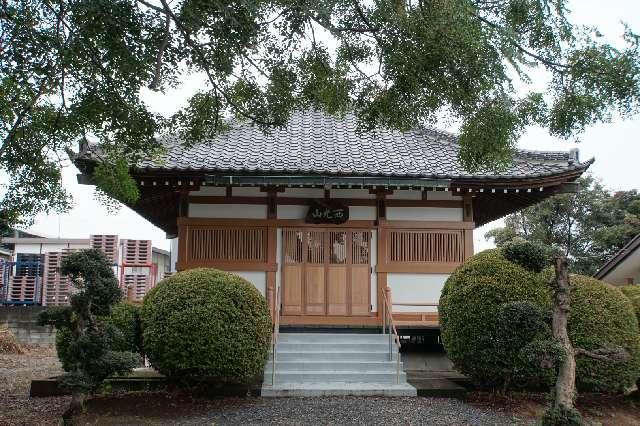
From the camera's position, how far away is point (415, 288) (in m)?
11.0

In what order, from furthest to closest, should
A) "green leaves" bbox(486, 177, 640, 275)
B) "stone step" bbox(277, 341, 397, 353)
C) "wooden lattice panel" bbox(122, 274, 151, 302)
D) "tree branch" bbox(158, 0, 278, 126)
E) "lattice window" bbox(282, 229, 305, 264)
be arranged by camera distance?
"green leaves" bbox(486, 177, 640, 275) → "wooden lattice panel" bbox(122, 274, 151, 302) → "lattice window" bbox(282, 229, 305, 264) → "stone step" bbox(277, 341, 397, 353) → "tree branch" bbox(158, 0, 278, 126)

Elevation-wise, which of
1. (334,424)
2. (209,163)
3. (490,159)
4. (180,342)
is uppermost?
(209,163)

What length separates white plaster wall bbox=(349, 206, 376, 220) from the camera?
1123 cm

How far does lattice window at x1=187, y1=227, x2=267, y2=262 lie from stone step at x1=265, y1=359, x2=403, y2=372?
7.58 feet

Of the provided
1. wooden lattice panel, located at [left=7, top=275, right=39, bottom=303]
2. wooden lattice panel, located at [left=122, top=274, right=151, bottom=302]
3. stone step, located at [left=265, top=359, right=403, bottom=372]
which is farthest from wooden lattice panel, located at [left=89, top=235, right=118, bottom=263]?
stone step, located at [left=265, top=359, right=403, bottom=372]

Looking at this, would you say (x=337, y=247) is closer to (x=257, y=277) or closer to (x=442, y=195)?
(x=257, y=277)

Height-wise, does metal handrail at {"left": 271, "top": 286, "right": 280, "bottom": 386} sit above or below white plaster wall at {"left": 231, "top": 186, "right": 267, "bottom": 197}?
below

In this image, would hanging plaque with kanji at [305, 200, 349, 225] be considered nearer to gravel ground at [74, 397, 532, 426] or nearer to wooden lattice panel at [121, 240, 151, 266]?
gravel ground at [74, 397, 532, 426]

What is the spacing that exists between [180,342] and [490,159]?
4.71m

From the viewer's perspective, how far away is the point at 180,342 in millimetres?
7723

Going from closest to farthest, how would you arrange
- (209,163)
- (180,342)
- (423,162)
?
(180,342)
(209,163)
(423,162)

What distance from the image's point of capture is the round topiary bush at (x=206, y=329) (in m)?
7.75

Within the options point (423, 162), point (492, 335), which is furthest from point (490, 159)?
point (423, 162)

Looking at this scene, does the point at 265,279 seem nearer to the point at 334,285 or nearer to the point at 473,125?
the point at 334,285
